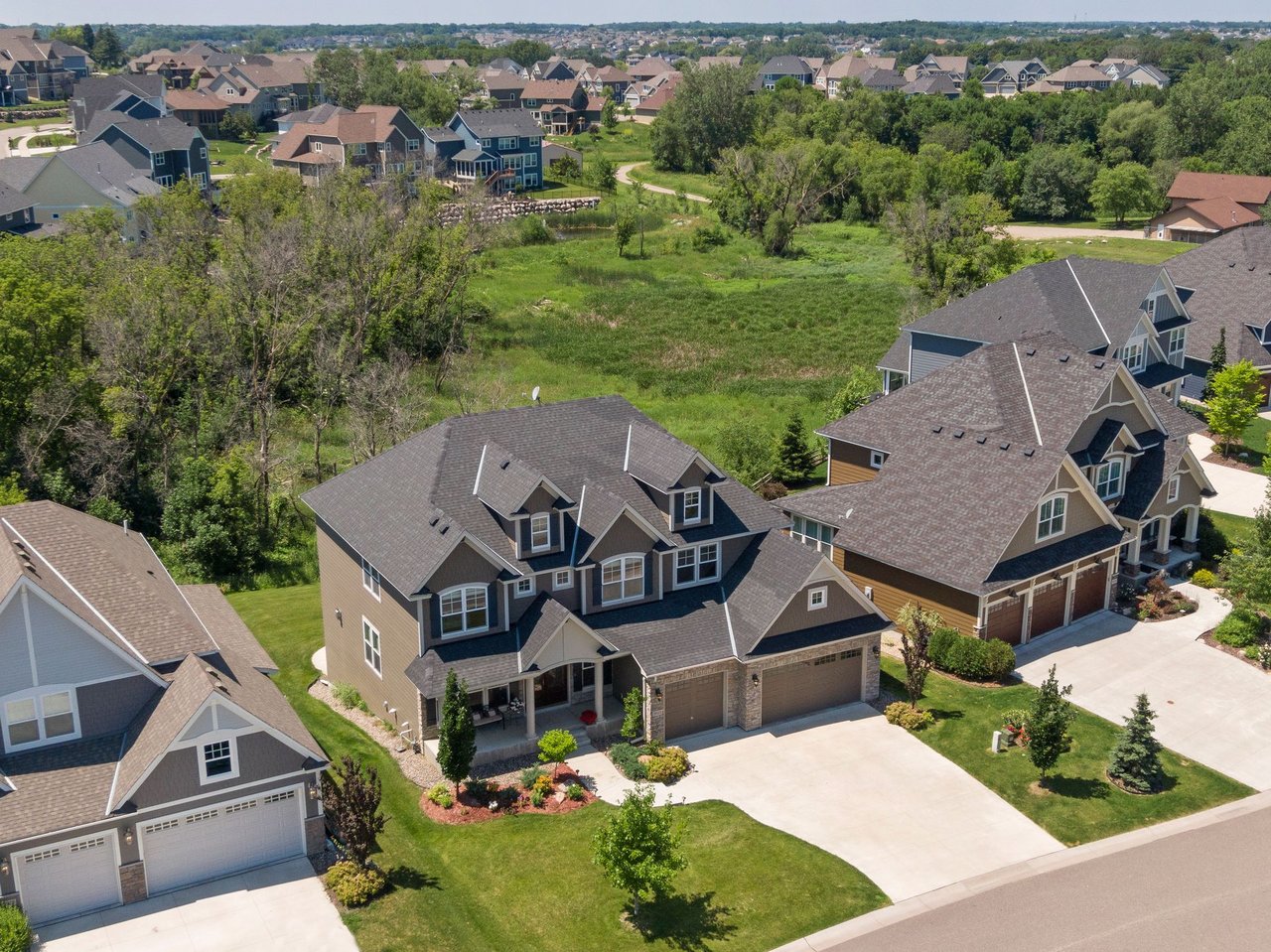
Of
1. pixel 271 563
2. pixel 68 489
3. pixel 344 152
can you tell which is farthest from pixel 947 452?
pixel 344 152

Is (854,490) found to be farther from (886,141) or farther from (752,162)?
(886,141)

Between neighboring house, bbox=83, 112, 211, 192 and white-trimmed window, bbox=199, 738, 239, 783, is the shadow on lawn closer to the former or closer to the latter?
white-trimmed window, bbox=199, 738, 239, 783

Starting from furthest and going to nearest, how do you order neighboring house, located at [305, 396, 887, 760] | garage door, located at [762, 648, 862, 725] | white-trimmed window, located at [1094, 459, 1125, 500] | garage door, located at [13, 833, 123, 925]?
white-trimmed window, located at [1094, 459, 1125, 500], garage door, located at [762, 648, 862, 725], neighboring house, located at [305, 396, 887, 760], garage door, located at [13, 833, 123, 925]

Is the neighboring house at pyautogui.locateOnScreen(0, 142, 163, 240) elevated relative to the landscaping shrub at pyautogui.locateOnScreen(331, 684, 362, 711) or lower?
elevated

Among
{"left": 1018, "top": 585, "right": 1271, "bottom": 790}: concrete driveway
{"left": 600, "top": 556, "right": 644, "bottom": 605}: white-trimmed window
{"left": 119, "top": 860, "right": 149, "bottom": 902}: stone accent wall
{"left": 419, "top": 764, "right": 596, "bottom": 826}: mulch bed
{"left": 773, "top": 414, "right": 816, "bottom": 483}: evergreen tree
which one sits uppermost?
{"left": 600, "top": 556, "right": 644, "bottom": 605}: white-trimmed window

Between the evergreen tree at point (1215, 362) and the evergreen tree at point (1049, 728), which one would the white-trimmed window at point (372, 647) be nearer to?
the evergreen tree at point (1049, 728)

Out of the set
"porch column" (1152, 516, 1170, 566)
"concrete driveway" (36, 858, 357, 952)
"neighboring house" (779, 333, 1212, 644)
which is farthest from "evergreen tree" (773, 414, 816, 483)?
"concrete driveway" (36, 858, 357, 952)

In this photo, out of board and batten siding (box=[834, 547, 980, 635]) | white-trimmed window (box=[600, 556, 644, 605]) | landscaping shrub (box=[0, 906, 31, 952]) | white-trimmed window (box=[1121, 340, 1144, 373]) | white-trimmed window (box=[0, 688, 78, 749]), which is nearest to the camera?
landscaping shrub (box=[0, 906, 31, 952])

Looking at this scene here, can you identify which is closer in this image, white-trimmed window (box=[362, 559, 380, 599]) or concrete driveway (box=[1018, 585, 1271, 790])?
white-trimmed window (box=[362, 559, 380, 599])
